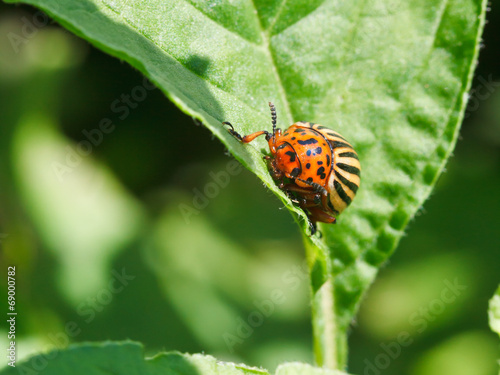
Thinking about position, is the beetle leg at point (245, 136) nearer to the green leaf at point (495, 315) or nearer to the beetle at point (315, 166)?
the beetle at point (315, 166)

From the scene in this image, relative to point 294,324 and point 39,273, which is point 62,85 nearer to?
point 39,273

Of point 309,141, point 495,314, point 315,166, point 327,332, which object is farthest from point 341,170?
point 495,314

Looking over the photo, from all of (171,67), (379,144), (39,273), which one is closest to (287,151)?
(379,144)

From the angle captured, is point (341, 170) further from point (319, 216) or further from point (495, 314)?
point (495, 314)

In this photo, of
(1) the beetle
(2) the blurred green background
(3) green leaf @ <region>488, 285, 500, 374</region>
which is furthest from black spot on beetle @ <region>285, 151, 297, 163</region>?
(2) the blurred green background

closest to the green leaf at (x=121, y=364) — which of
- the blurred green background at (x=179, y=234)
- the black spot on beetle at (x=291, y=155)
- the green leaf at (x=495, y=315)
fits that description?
the green leaf at (x=495, y=315)
